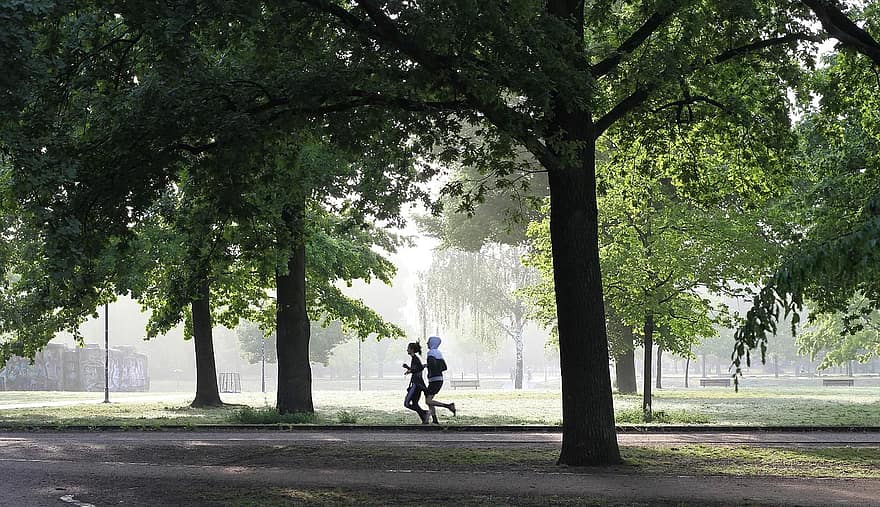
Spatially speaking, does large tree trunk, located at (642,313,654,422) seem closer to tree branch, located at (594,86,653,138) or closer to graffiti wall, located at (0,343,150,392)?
tree branch, located at (594,86,653,138)

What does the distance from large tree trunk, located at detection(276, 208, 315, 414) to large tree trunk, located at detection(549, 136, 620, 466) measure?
1132 cm

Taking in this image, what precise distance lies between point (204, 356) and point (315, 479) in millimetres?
20881

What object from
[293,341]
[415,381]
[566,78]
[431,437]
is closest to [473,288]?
[293,341]

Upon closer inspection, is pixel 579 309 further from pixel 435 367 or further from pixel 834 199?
pixel 834 199

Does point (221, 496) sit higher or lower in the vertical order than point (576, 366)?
lower

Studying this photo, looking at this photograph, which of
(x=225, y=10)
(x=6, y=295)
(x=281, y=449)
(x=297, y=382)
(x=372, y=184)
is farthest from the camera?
(x=6, y=295)

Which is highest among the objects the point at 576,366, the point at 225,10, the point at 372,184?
the point at 225,10

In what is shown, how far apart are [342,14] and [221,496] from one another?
18.6ft

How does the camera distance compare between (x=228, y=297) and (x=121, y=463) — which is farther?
(x=228, y=297)

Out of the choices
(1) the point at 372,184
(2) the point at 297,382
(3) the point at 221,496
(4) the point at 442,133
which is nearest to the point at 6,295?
(2) the point at 297,382

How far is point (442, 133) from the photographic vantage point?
45.0 ft

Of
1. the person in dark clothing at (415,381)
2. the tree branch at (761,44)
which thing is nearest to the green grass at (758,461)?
the tree branch at (761,44)

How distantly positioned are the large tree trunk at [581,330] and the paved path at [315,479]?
24.8 inches

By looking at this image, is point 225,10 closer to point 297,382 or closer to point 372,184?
point 372,184
